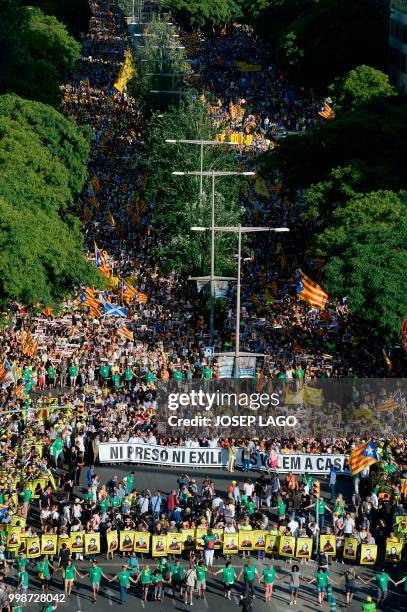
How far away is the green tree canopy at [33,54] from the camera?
10794cm

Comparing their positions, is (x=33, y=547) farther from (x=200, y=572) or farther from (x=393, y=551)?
(x=393, y=551)

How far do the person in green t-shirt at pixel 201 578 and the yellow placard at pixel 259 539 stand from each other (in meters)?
2.55

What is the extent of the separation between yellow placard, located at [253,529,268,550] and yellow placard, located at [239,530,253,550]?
122 millimetres

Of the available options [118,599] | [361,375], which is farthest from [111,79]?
[118,599]

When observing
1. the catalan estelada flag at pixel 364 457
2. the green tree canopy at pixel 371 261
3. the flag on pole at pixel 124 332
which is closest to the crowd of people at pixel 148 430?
the flag on pole at pixel 124 332

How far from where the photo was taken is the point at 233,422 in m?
53.8

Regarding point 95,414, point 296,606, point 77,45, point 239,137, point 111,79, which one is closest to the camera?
point 296,606

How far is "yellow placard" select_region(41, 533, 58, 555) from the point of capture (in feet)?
161

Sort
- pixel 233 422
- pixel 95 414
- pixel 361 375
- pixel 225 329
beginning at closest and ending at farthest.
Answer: pixel 233 422 → pixel 95 414 → pixel 361 375 → pixel 225 329

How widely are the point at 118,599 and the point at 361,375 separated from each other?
76.4 feet

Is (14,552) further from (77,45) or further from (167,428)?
(77,45)

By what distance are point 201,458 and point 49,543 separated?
8.32 m

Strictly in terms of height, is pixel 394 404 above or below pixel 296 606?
above

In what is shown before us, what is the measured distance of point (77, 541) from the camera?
1954 inches
